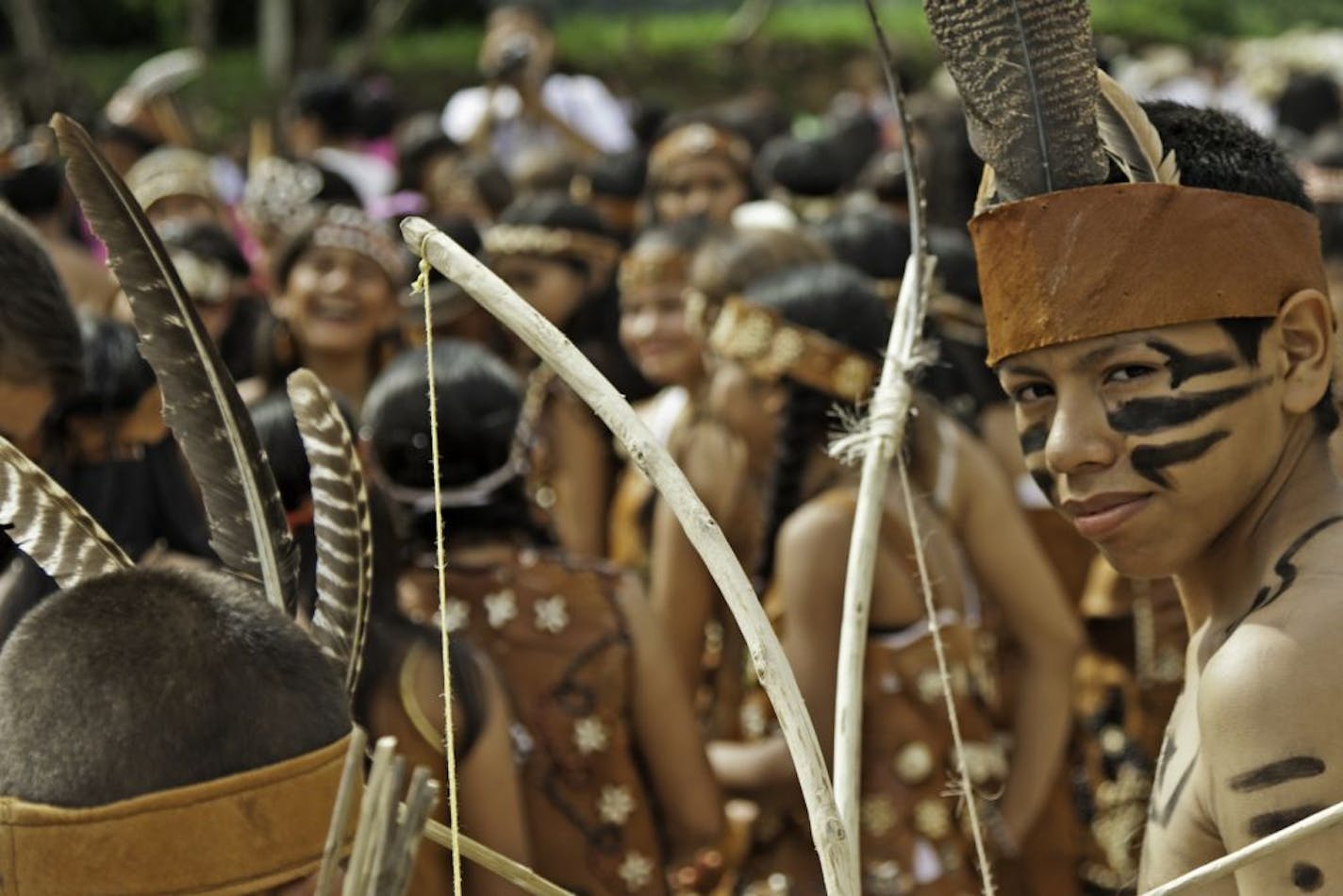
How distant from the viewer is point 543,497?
586cm

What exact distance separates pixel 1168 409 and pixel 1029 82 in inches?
16.2

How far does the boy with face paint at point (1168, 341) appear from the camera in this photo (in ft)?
7.00

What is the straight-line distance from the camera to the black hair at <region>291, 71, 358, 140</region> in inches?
402

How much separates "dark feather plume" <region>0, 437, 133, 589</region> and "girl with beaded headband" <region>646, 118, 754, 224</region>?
19.9ft

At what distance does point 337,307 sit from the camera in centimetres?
564

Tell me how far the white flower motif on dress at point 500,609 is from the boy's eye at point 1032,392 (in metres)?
1.64

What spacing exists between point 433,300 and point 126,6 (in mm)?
20046

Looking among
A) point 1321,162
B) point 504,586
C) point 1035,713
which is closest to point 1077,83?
point 504,586

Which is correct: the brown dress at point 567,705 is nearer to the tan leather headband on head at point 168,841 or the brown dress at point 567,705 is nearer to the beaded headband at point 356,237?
the tan leather headband on head at point 168,841

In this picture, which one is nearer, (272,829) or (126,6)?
(272,829)

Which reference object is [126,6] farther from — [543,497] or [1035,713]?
[1035,713]

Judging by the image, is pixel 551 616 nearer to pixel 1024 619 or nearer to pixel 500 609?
pixel 500 609

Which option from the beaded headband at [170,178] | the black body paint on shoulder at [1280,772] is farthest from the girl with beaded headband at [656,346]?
the black body paint on shoulder at [1280,772]

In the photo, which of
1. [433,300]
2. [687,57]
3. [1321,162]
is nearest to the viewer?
[433,300]
